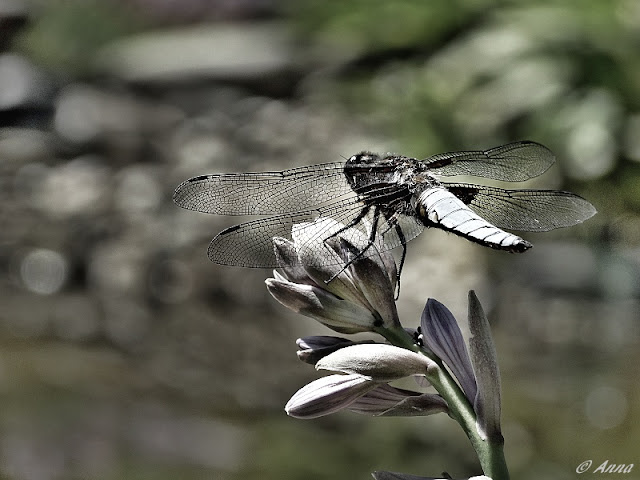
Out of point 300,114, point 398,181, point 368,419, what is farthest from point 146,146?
point 398,181

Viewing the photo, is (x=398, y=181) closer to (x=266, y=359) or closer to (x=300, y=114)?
(x=266, y=359)

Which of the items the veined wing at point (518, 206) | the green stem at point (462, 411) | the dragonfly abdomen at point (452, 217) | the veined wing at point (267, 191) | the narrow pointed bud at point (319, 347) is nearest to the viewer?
the green stem at point (462, 411)

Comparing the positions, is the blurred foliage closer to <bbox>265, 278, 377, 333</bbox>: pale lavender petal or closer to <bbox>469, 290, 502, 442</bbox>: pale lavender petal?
<bbox>265, 278, 377, 333</bbox>: pale lavender petal

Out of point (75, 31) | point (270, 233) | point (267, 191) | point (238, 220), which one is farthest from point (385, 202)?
point (75, 31)

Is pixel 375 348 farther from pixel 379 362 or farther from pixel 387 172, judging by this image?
pixel 387 172

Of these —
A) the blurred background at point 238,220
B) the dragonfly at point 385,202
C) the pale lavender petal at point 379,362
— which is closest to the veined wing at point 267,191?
the dragonfly at point 385,202

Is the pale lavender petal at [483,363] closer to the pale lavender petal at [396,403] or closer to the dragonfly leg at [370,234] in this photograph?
the pale lavender petal at [396,403]

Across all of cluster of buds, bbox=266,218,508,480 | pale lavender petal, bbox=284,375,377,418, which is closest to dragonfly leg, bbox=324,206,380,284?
cluster of buds, bbox=266,218,508,480
